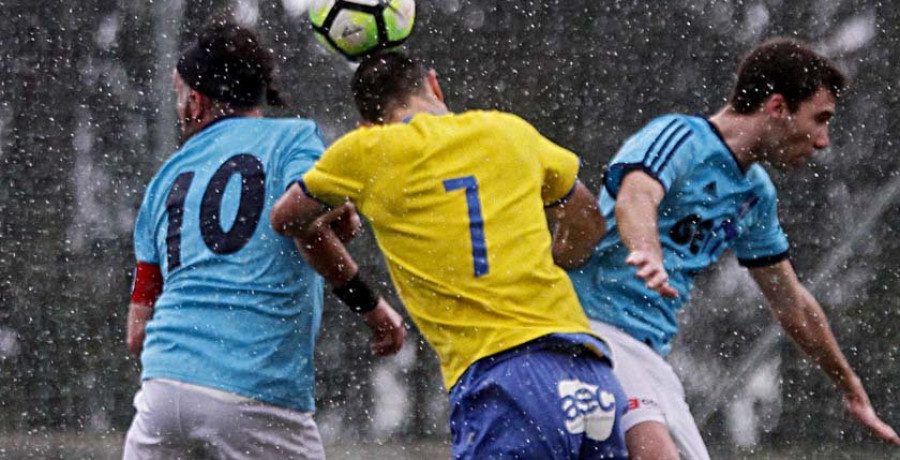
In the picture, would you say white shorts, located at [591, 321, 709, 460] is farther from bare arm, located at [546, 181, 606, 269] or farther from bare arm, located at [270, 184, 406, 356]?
bare arm, located at [270, 184, 406, 356]

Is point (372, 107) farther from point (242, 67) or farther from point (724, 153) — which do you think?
point (724, 153)

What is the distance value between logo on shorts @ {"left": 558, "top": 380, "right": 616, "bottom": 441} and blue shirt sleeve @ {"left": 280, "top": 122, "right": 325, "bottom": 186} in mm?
899

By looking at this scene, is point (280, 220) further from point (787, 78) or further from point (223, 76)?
point (787, 78)

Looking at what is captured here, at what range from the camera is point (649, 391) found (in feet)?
12.0

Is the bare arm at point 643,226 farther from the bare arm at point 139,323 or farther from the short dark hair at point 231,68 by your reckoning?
the bare arm at point 139,323

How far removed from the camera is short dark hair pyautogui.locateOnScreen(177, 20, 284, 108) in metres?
3.88

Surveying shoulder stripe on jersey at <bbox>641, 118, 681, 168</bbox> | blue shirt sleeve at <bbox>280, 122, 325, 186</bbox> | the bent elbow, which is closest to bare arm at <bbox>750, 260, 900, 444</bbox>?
shoulder stripe on jersey at <bbox>641, 118, 681, 168</bbox>

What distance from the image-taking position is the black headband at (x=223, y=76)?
12.7ft

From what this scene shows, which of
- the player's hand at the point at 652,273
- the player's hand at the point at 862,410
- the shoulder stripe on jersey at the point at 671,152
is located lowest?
the player's hand at the point at 862,410

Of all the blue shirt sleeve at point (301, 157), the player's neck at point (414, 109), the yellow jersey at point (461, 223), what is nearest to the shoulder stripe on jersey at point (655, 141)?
the yellow jersey at point (461, 223)

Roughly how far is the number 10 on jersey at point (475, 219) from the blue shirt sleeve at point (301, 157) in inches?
20.6

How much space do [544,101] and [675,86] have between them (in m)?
0.58

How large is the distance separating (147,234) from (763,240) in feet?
5.39

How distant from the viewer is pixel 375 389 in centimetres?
653
